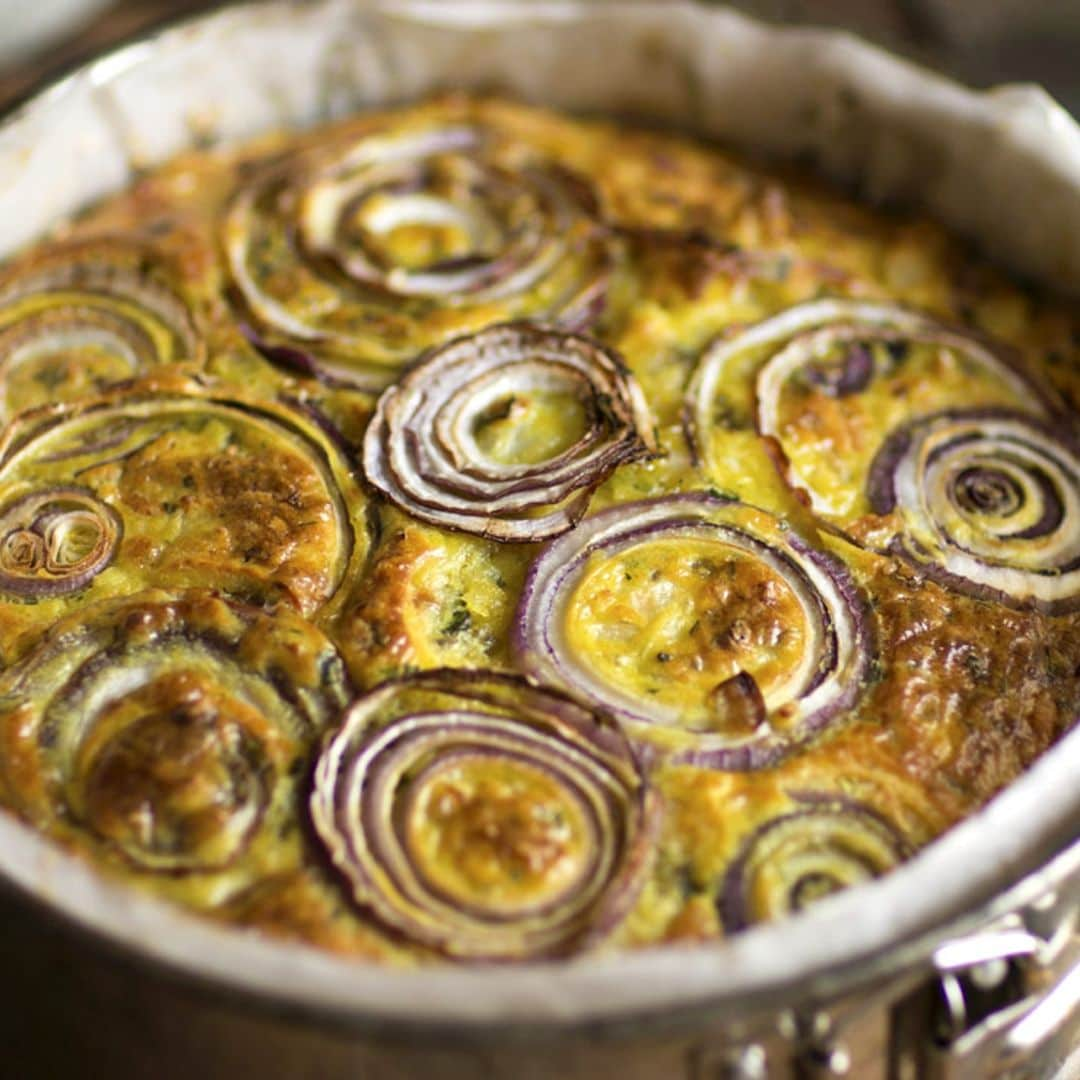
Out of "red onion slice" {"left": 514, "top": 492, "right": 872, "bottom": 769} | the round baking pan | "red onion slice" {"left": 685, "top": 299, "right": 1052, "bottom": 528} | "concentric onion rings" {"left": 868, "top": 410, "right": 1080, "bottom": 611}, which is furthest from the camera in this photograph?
"red onion slice" {"left": 685, "top": 299, "right": 1052, "bottom": 528}

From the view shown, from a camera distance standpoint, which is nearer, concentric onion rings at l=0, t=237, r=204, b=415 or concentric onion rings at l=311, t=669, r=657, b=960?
concentric onion rings at l=311, t=669, r=657, b=960

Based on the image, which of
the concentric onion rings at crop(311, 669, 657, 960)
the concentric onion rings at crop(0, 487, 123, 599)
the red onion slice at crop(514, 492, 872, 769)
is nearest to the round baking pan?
the concentric onion rings at crop(311, 669, 657, 960)

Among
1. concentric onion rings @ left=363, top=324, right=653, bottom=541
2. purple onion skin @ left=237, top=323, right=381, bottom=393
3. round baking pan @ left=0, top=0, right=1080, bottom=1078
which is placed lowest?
round baking pan @ left=0, top=0, right=1080, bottom=1078

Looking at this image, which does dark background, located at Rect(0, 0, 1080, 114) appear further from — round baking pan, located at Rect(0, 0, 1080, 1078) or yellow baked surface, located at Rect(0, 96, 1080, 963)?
round baking pan, located at Rect(0, 0, 1080, 1078)

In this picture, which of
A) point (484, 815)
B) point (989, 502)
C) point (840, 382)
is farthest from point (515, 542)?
point (989, 502)

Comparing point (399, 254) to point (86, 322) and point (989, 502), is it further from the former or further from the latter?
point (989, 502)

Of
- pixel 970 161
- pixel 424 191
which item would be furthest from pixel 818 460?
pixel 424 191

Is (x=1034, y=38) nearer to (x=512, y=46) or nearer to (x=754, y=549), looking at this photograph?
(x=512, y=46)
